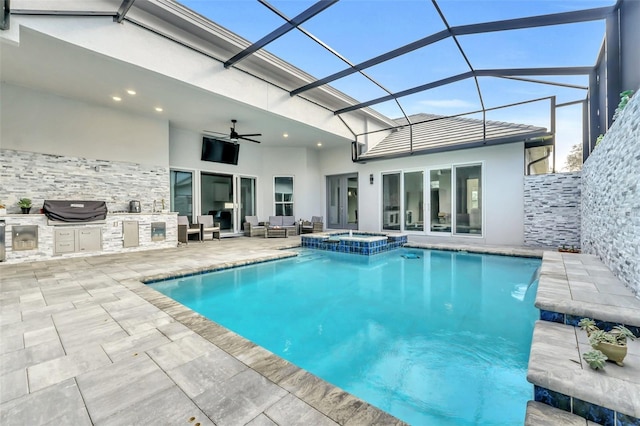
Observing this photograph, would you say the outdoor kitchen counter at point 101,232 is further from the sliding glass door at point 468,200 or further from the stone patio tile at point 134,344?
the sliding glass door at point 468,200

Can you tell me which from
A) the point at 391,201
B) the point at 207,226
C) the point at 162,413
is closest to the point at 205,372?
the point at 162,413

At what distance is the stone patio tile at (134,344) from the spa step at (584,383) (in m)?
2.42

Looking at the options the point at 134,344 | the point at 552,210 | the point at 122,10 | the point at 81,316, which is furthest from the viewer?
the point at 552,210

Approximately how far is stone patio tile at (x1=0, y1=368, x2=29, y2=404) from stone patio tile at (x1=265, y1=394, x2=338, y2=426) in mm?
1413

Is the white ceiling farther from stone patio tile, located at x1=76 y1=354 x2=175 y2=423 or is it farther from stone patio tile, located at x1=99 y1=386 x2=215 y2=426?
stone patio tile, located at x1=99 y1=386 x2=215 y2=426

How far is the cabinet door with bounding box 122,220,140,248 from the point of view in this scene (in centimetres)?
649

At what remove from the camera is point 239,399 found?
1496mm

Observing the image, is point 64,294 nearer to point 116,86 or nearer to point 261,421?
point 261,421

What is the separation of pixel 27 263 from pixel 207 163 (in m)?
5.21

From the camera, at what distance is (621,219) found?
9.22 ft

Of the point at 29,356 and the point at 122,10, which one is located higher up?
the point at 122,10

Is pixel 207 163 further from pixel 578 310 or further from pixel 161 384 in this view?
pixel 578 310

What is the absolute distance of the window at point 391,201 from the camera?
9656 mm

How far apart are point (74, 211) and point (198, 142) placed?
13.7 feet
